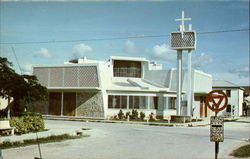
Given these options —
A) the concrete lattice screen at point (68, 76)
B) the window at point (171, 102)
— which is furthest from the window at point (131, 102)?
the window at point (171, 102)

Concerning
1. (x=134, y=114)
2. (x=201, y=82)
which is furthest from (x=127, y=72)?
(x=201, y=82)

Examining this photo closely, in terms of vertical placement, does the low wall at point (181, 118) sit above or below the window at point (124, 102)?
below

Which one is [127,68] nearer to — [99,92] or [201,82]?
[99,92]

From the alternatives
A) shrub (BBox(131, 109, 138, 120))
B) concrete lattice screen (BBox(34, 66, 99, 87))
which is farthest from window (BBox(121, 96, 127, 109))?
concrete lattice screen (BBox(34, 66, 99, 87))

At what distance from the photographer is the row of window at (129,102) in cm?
3684

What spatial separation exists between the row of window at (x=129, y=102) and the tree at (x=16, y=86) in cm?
1708

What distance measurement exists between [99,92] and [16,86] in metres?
17.6

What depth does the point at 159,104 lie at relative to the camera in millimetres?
38719

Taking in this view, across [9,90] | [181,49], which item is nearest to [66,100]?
[181,49]

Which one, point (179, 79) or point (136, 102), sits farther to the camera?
point (136, 102)

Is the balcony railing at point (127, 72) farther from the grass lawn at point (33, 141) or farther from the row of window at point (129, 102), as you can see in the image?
the grass lawn at point (33, 141)

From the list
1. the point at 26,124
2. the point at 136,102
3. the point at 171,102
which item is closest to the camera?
the point at 26,124

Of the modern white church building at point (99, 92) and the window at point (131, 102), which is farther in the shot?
the window at point (131, 102)

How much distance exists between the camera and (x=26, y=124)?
18703 mm
